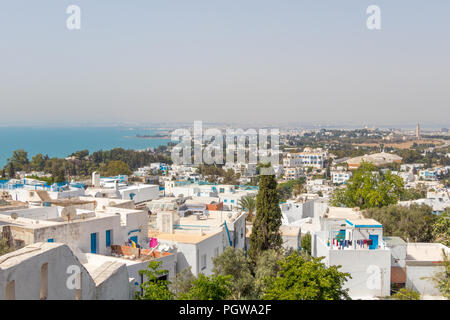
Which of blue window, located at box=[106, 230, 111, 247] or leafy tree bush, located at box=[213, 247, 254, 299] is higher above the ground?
blue window, located at box=[106, 230, 111, 247]

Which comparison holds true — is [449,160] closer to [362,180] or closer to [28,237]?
[362,180]

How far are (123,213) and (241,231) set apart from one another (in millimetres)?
5414

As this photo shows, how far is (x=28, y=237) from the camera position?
8.62 metres

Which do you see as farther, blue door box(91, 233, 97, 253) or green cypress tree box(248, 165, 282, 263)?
green cypress tree box(248, 165, 282, 263)

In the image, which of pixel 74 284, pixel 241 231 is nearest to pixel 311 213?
pixel 241 231

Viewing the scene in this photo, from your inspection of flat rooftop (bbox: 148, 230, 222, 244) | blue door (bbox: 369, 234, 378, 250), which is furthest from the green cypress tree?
blue door (bbox: 369, 234, 378, 250)

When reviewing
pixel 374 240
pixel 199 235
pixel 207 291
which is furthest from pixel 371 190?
pixel 207 291

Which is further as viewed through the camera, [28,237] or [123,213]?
[123,213]

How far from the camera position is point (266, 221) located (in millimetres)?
14492

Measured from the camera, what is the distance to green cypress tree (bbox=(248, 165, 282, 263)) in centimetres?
1436

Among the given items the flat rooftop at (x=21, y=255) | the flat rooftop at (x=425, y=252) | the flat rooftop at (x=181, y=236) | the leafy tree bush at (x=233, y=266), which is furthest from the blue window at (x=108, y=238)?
the flat rooftop at (x=425, y=252)

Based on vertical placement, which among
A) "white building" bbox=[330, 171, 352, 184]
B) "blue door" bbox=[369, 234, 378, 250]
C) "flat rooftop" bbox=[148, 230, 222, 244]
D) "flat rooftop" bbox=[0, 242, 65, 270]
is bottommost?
"white building" bbox=[330, 171, 352, 184]

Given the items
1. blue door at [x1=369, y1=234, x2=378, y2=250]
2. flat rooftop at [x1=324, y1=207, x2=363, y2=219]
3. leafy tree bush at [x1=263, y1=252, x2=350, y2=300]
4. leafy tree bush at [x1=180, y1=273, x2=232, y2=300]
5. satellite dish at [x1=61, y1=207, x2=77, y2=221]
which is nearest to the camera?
leafy tree bush at [x1=180, y1=273, x2=232, y2=300]

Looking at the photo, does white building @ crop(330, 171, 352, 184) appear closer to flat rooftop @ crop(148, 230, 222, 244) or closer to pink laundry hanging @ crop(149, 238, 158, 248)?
flat rooftop @ crop(148, 230, 222, 244)
